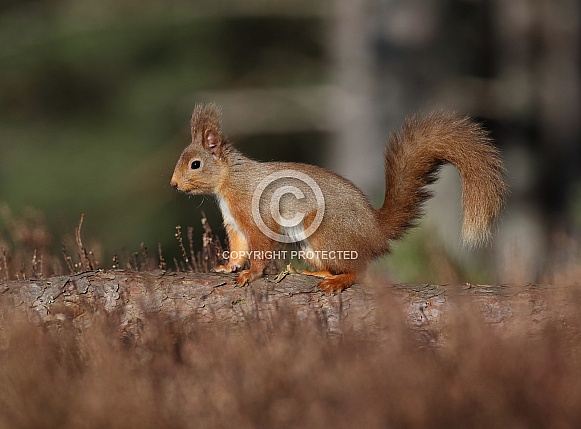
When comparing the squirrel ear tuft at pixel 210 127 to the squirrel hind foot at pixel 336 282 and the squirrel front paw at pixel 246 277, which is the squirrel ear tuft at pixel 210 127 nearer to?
the squirrel front paw at pixel 246 277

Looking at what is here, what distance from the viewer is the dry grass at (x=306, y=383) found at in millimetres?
2387

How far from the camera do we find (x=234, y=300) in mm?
3445

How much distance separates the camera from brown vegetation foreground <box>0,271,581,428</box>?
2.40 meters

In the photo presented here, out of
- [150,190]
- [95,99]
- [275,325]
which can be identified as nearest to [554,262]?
[275,325]

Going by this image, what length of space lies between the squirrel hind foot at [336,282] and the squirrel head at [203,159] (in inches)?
26.9

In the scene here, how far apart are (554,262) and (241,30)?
1044cm

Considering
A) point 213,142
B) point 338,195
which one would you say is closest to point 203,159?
point 213,142

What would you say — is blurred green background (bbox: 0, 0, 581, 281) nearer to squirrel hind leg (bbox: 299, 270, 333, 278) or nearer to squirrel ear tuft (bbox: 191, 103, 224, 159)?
squirrel hind leg (bbox: 299, 270, 333, 278)

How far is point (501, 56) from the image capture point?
11.1 metres

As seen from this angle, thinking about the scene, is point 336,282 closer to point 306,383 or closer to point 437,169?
point 437,169

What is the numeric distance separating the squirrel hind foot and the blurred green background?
4.83 ft

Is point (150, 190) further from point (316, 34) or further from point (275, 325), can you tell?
point (275, 325)

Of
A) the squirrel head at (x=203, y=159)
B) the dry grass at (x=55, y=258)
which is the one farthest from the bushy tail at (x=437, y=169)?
the dry grass at (x=55, y=258)

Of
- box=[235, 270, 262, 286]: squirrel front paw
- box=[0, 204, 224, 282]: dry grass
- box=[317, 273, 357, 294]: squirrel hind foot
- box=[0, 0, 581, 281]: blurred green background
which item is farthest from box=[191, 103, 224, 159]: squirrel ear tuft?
box=[0, 0, 581, 281]: blurred green background
